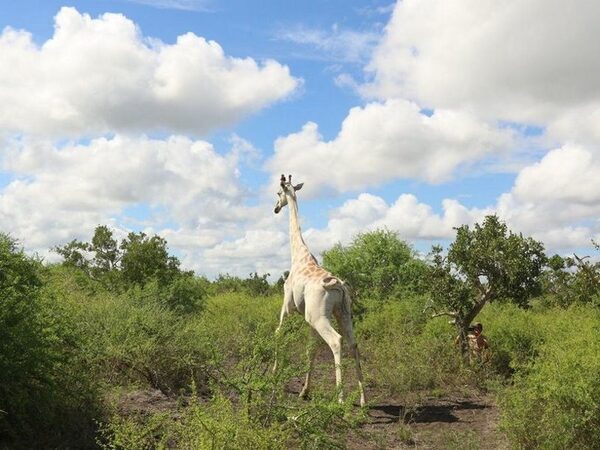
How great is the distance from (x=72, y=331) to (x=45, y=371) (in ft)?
3.79

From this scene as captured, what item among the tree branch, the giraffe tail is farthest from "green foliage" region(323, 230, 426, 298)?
the giraffe tail

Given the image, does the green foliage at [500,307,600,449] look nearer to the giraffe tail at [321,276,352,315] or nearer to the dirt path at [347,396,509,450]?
the dirt path at [347,396,509,450]

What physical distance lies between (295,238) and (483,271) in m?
4.09

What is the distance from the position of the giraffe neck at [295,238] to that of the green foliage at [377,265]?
8.17m

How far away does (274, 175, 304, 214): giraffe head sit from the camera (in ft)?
42.3

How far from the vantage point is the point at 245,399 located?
6.28m

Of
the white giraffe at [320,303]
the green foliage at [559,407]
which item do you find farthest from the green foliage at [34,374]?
the green foliage at [559,407]

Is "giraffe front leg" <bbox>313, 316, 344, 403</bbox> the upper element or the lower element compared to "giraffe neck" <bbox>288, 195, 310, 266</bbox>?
lower

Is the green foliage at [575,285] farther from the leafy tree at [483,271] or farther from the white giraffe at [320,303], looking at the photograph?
the white giraffe at [320,303]

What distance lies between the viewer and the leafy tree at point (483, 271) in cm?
1321

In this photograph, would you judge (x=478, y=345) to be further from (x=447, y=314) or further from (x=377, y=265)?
(x=377, y=265)

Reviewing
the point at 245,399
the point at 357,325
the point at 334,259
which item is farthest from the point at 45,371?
the point at 334,259

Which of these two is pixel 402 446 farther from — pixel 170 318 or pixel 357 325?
pixel 357 325

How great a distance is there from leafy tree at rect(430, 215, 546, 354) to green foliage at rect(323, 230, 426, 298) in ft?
20.6
